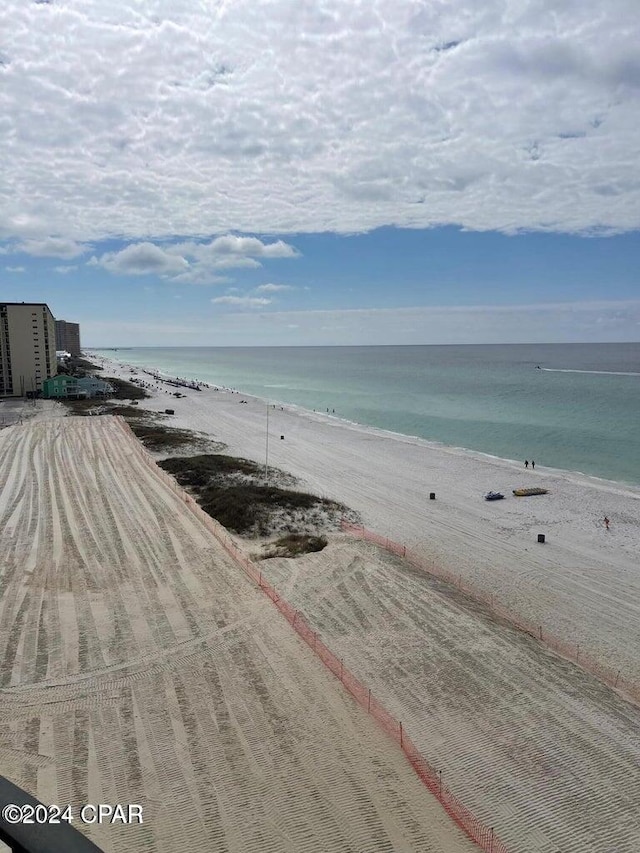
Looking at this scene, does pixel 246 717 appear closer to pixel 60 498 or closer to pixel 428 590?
pixel 428 590

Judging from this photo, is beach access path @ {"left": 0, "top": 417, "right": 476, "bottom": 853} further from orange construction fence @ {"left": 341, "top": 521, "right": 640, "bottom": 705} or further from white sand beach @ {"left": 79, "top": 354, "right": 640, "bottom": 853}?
orange construction fence @ {"left": 341, "top": 521, "right": 640, "bottom": 705}

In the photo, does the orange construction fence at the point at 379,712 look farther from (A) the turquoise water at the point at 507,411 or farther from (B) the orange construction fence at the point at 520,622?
(A) the turquoise water at the point at 507,411

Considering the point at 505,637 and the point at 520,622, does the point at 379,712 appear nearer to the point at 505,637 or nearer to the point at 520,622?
the point at 505,637

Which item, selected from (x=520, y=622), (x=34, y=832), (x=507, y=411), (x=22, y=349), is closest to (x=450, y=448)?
(x=507, y=411)

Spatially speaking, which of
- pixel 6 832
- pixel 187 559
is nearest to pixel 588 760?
pixel 6 832

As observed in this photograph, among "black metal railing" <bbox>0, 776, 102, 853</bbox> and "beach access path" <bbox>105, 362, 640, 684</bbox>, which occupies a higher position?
"black metal railing" <bbox>0, 776, 102, 853</bbox>

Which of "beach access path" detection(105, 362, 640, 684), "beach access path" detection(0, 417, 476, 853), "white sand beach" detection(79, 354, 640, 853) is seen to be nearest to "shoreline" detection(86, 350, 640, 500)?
"beach access path" detection(105, 362, 640, 684)
